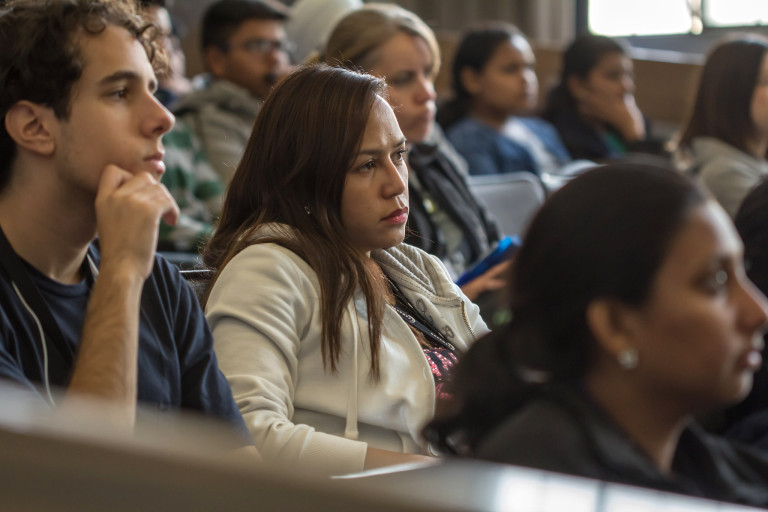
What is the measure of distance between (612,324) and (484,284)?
1.09 metres

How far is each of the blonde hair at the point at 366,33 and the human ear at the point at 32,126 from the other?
1.11m

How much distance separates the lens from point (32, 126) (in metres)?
1.13

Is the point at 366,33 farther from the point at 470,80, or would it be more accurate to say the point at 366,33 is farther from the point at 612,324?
the point at 612,324

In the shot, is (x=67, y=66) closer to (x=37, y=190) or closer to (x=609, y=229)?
(x=37, y=190)

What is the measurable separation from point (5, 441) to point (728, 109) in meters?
2.74

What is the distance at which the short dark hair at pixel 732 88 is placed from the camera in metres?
2.75

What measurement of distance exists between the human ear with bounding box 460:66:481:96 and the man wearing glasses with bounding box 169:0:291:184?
765 mm

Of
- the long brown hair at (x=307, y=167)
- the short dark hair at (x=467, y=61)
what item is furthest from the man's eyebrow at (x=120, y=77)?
the short dark hair at (x=467, y=61)

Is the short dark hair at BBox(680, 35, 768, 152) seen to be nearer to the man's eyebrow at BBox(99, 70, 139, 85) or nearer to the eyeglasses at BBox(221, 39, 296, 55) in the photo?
the eyeglasses at BBox(221, 39, 296, 55)

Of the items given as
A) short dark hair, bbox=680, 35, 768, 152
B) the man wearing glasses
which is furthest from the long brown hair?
short dark hair, bbox=680, 35, 768, 152

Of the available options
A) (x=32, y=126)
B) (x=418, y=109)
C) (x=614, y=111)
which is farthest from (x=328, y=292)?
(x=614, y=111)

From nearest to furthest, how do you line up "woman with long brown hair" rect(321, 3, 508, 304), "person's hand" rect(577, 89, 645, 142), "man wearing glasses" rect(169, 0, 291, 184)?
"woman with long brown hair" rect(321, 3, 508, 304), "man wearing glasses" rect(169, 0, 291, 184), "person's hand" rect(577, 89, 645, 142)

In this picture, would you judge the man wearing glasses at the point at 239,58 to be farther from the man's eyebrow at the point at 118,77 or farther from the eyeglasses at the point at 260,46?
the man's eyebrow at the point at 118,77

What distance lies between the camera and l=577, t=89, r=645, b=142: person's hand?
13.3ft
